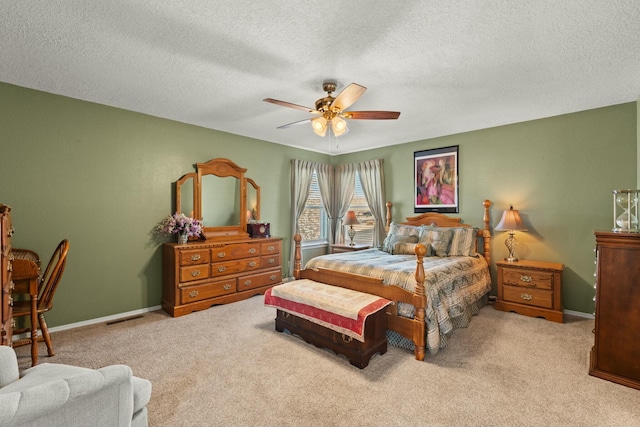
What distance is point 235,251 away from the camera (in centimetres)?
451

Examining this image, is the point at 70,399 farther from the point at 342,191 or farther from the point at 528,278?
the point at 342,191

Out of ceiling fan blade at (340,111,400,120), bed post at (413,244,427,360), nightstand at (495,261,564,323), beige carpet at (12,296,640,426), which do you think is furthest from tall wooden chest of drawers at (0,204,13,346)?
nightstand at (495,261,564,323)

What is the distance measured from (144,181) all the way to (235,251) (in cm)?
158

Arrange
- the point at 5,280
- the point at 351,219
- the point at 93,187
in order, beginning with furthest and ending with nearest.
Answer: the point at 351,219 < the point at 93,187 < the point at 5,280

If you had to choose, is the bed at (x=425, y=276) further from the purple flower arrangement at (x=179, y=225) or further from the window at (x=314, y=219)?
the window at (x=314, y=219)

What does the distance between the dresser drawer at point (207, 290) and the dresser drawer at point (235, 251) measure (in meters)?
0.35

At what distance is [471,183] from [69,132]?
556cm

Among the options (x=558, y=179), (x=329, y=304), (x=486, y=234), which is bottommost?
(x=329, y=304)

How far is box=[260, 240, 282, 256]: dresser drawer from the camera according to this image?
4883 millimetres

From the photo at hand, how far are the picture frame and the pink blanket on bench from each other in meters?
2.77

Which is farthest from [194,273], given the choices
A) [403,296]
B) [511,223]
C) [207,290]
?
[511,223]

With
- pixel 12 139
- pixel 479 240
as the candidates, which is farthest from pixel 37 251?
pixel 479 240

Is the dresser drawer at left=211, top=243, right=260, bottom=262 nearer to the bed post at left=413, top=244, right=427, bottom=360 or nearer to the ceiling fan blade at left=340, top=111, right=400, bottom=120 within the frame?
the ceiling fan blade at left=340, top=111, right=400, bottom=120

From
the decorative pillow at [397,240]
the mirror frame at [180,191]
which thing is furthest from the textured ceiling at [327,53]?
the decorative pillow at [397,240]
